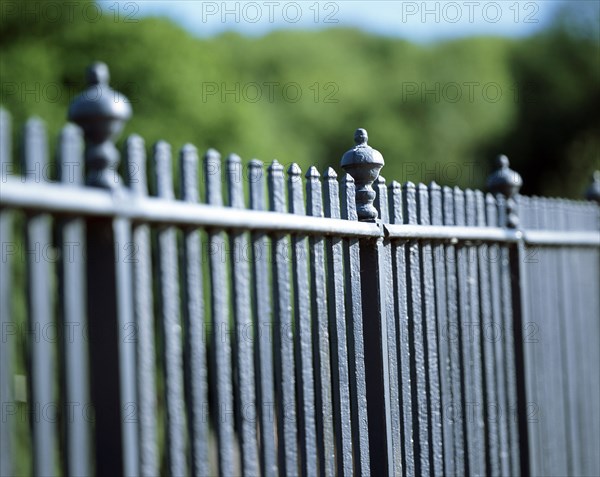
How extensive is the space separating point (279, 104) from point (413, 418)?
36944 mm

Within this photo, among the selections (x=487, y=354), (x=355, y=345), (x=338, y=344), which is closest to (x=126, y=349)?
(x=338, y=344)

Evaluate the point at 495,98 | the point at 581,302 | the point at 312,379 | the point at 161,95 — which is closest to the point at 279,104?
the point at 495,98

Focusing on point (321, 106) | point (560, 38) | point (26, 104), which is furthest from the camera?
point (321, 106)

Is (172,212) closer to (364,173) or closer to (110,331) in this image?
(110,331)

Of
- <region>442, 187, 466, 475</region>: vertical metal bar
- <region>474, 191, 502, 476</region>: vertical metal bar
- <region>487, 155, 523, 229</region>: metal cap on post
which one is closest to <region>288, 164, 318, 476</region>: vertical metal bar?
<region>442, 187, 466, 475</region>: vertical metal bar

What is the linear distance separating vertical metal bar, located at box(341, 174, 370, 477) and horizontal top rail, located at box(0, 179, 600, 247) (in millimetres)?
94

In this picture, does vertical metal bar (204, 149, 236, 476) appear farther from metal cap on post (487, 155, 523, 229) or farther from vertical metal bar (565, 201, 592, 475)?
vertical metal bar (565, 201, 592, 475)

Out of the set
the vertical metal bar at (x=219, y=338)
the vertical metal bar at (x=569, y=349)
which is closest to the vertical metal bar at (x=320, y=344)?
the vertical metal bar at (x=219, y=338)

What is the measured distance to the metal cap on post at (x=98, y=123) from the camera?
2.23 m

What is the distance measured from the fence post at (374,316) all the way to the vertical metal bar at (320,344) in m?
0.33

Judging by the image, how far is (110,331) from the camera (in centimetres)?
218

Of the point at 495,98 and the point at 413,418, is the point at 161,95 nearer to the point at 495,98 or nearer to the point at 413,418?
the point at 413,418

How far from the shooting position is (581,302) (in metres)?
6.32

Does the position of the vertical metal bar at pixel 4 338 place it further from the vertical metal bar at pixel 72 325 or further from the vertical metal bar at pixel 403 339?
the vertical metal bar at pixel 403 339
